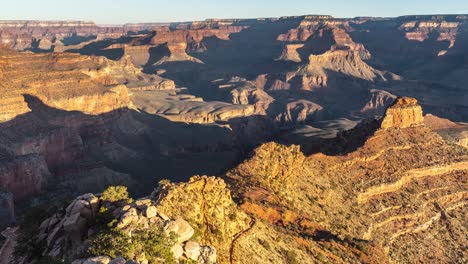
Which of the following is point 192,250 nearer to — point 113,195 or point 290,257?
point 290,257

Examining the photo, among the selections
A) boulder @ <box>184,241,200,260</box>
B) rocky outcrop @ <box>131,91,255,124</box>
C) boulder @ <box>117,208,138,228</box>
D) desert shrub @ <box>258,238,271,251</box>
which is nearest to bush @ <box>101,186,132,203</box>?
boulder @ <box>117,208,138,228</box>

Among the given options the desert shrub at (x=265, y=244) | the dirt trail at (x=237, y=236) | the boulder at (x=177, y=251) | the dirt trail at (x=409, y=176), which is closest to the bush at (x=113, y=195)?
the dirt trail at (x=237, y=236)

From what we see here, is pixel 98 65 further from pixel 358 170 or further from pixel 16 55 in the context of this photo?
pixel 358 170

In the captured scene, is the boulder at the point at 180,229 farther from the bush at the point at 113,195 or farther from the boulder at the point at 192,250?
the bush at the point at 113,195

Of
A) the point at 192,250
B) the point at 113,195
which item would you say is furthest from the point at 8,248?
the point at 192,250

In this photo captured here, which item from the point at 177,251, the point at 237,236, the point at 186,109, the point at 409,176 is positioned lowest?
the point at 186,109

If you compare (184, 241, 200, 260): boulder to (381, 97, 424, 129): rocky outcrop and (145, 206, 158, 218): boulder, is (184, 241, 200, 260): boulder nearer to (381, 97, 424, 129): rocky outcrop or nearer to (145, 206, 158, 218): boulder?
(145, 206, 158, 218): boulder

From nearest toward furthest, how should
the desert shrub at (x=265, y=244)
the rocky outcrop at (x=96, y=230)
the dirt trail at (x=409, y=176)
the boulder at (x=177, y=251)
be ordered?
the boulder at (x=177, y=251), the rocky outcrop at (x=96, y=230), the desert shrub at (x=265, y=244), the dirt trail at (x=409, y=176)
